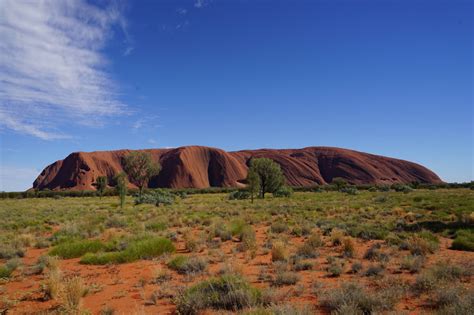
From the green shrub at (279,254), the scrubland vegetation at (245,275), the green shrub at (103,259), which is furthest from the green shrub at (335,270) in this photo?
the green shrub at (103,259)

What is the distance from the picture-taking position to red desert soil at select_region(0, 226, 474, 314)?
5652mm

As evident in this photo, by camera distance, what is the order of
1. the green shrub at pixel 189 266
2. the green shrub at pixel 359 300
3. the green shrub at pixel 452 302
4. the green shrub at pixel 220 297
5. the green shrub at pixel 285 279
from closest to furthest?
the green shrub at pixel 452 302
the green shrub at pixel 359 300
the green shrub at pixel 220 297
the green shrub at pixel 285 279
the green shrub at pixel 189 266

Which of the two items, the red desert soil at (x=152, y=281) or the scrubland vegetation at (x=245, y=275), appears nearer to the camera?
the scrubland vegetation at (x=245, y=275)

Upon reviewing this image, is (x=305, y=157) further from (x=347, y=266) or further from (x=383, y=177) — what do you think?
(x=347, y=266)

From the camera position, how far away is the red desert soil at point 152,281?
Answer: 565 centimetres

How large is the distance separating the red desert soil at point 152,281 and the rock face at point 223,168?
95.6m

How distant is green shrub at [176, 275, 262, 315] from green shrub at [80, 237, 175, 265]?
4.52m

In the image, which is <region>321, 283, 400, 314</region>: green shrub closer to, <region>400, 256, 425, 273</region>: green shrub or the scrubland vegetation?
the scrubland vegetation

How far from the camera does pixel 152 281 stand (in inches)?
288

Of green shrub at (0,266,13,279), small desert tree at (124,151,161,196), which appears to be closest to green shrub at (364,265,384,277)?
green shrub at (0,266,13,279)

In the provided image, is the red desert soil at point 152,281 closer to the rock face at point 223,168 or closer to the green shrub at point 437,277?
the green shrub at point 437,277

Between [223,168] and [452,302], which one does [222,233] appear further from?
[223,168]

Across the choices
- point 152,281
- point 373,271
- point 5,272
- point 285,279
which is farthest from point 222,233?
point 5,272

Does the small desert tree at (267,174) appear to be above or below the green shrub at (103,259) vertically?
above
